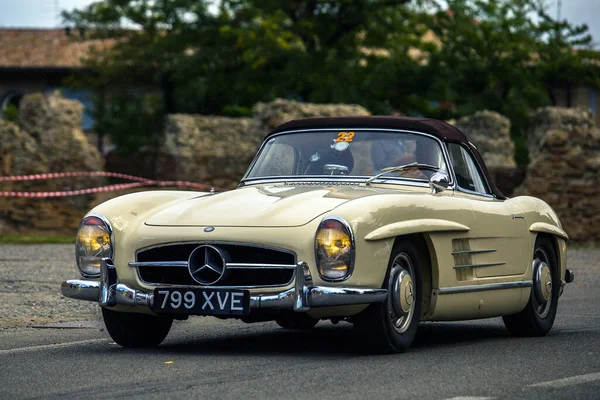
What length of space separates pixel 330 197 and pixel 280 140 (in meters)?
1.49

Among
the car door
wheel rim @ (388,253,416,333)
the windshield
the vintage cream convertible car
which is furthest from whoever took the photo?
the windshield

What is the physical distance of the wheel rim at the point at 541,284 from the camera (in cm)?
870

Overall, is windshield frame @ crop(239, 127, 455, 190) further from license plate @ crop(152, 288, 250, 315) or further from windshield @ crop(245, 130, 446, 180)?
license plate @ crop(152, 288, 250, 315)

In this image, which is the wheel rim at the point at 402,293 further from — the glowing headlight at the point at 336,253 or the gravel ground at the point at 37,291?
the gravel ground at the point at 37,291

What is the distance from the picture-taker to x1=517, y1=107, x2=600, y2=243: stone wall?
75.7 ft

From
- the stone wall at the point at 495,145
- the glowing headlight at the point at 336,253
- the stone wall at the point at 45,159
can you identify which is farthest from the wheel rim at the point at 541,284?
the stone wall at the point at 45,159

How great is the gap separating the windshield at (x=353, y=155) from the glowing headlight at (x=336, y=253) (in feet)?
4.51

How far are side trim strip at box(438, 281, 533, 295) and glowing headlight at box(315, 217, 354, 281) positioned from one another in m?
0.94

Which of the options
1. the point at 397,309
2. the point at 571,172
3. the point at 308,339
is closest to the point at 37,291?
the point at 308,339

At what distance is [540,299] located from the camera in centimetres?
873

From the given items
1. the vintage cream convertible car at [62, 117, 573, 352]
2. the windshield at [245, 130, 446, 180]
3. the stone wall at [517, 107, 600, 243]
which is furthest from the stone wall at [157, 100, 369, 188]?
the vintage cream convertible car at [62, 117, 573, 352]

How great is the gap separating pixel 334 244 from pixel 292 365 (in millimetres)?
688

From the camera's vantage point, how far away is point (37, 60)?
48.8 metres

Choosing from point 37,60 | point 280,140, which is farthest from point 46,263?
point 37,60
